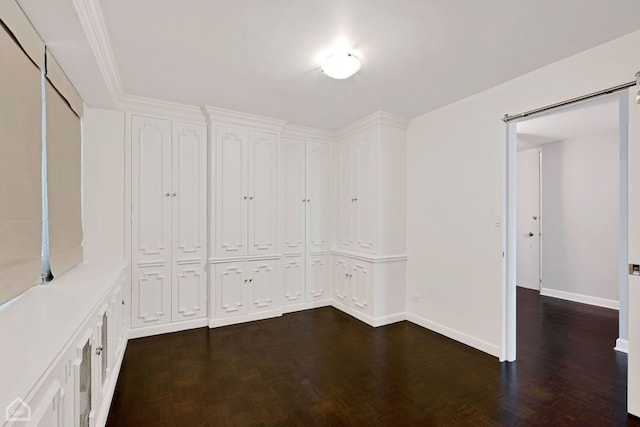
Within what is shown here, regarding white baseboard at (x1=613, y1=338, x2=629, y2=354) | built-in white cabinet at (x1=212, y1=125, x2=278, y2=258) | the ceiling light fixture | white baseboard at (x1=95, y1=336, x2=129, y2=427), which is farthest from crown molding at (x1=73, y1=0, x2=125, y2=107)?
white baseboard at (x1=613, y1=338, x2=629, y2=354)

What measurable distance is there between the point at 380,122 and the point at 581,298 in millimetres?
4234

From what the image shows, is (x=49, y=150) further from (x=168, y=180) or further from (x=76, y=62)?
(x=168, y=180)

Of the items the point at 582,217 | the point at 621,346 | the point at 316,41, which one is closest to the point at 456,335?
the point at 621,346

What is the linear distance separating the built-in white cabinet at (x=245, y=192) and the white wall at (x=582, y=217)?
15.3ft

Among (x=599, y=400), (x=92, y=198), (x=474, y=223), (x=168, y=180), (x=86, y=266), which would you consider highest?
→ (x=168, y=180)

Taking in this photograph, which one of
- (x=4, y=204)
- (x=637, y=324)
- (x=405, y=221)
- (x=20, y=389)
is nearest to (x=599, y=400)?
(x=637, y=324)

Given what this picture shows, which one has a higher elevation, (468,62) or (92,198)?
(468,62)

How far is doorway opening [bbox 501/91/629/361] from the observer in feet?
14.2

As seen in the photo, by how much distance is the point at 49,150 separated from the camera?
209cm

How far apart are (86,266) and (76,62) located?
5.61 feet

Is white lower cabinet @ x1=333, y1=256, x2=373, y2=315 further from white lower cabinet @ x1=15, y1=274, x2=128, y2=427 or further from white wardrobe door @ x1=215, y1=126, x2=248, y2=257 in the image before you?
white lower cabinet @ x1=15, y1=274, x2=128, y2=427

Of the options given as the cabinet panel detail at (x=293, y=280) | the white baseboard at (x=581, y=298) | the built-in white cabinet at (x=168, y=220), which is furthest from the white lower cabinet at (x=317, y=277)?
the white baseboard at (x=581, y=298)

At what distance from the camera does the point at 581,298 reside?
467cm

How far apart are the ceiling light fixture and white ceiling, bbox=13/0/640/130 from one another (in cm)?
9
